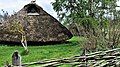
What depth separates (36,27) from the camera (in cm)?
2031

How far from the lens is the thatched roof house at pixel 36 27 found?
19734 mm

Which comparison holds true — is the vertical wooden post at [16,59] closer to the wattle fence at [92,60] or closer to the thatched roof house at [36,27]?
the wattle fence at [92,60]

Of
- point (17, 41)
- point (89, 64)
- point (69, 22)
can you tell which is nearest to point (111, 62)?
point (89, 64)

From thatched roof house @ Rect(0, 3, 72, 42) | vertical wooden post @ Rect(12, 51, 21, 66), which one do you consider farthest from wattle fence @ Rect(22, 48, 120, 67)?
thatched roof house @ Rect(0, 3, 72, 42)

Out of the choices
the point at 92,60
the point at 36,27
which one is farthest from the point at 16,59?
the point at 36,27

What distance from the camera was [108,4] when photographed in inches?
797

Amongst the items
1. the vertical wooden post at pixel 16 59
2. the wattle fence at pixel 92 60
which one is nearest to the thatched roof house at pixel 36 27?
the wattle fence at pixel 92 60

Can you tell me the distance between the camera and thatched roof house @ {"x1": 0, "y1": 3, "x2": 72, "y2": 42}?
1973cm

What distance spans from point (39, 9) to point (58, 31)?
6.77 feet

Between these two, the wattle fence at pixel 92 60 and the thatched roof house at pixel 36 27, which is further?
the thatched roof house at pixel 36 27

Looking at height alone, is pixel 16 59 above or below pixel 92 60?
above

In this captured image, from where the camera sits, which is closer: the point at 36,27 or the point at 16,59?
the point at 16,59

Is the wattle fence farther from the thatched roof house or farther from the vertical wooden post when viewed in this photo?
the thatched roof house

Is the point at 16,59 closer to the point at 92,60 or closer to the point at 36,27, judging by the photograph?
the point at 92,60
